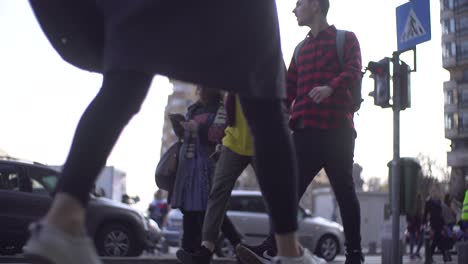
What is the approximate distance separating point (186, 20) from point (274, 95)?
1.35ft

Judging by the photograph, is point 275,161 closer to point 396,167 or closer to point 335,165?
point 335,165

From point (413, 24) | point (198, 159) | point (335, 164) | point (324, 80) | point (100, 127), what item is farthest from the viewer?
point (413, 24)

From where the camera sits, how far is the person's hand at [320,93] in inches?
172

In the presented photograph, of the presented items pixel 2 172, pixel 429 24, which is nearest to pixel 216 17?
pixel 429 24

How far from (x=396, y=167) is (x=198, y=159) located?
2.85 meters

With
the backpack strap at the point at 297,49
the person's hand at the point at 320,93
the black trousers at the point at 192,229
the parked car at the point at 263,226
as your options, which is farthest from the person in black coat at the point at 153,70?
the parked car at the point at 263,226

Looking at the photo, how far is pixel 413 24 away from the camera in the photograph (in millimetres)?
8648

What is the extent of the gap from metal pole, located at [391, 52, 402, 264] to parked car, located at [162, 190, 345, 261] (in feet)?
29.8

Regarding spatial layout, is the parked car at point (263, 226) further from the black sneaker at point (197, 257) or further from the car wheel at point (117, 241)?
the black sneaker at point (197, 257)

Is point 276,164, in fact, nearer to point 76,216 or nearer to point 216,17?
point 216,17

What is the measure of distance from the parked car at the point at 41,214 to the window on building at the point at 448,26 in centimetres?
7104

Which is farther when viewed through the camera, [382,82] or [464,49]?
[464,49]

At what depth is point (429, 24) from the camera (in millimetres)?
8469

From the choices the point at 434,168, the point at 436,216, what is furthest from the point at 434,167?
the point at 436,216
